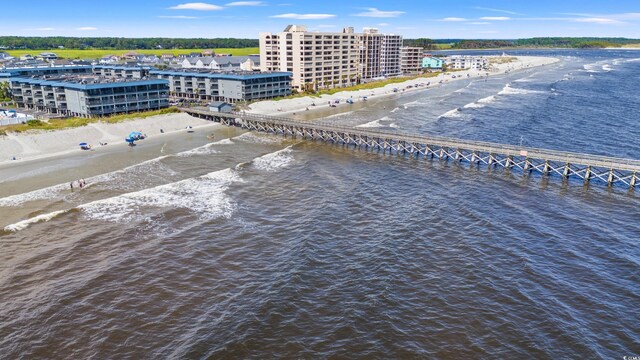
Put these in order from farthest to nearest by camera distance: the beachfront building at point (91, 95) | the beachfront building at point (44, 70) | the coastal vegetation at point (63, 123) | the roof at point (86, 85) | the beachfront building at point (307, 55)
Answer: the beachfront building at point (307, 55), the beachfront building at point (44, 70), the beachfront building at point (91, 95), the roof at point (86, 85), the coastal vegetation at point (63, 123)

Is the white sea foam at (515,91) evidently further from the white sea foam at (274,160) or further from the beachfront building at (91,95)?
the beachfront building at (91,95)

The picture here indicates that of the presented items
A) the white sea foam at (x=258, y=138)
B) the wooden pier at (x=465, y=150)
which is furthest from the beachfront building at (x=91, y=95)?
the white sea foam at (x=258, y=138)

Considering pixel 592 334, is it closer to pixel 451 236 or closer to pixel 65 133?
pixel 451 236

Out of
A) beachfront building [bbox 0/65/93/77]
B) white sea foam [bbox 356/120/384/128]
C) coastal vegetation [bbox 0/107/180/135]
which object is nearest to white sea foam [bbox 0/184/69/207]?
coastal vegetation [bbox 0/107/180/135]

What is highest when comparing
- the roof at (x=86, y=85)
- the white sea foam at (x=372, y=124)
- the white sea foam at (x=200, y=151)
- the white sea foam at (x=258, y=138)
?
the roof at (x=86, y=85)

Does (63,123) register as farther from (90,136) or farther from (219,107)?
(219,107)
